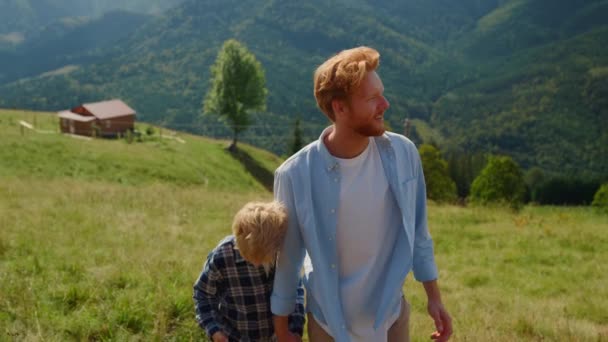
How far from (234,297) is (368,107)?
155cm

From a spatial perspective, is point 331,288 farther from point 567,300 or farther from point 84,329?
point 567,300

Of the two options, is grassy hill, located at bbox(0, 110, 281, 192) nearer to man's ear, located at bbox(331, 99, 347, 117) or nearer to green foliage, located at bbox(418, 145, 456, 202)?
green foliage, located at bbox(418, 145, 456, 202)

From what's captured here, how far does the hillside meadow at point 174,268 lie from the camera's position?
5.03m

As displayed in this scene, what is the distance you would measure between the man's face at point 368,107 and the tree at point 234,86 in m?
48.4

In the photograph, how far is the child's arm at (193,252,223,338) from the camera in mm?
3271

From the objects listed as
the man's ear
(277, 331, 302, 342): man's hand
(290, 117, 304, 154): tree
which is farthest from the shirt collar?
(290, 117, 304, 154): tree

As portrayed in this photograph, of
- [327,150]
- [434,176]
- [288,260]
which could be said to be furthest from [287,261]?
[434,176]

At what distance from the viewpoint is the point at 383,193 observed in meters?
2.80

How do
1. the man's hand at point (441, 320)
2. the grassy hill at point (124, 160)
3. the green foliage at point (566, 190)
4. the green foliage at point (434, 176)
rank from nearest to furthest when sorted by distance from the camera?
the man's hand at point (441, 320) < the grassy hill at point (124, 160) < the green foliage at point (434, 176) < the green foliage at point (566, 190)

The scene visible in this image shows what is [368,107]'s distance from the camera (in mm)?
2678

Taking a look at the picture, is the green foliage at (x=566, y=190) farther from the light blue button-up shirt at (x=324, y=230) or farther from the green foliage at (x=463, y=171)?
the light blue button-up shirt at (x=324, y=230)

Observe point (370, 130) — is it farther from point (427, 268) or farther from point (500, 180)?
point (500, 180)

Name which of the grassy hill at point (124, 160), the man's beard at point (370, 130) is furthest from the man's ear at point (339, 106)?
the grassy hill at point (124, 160)

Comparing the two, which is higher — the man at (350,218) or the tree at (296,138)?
the man at (350,218)
